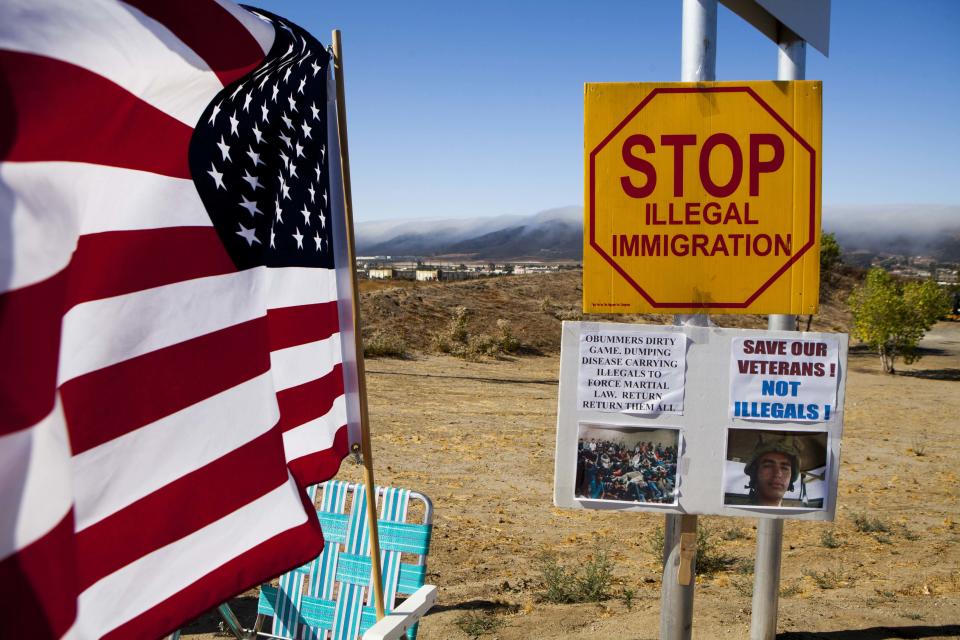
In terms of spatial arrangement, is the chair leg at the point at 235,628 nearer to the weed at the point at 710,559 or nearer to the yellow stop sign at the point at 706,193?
the yellow stop sign at the point at 706,193

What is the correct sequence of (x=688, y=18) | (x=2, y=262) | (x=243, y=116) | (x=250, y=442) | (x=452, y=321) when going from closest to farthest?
(x=2, y=262), (x=250, y=442), (x=243, y=116), (x=688, y=18), (x=452, y=321)

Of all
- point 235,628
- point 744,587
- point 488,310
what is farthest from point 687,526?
point 488,310

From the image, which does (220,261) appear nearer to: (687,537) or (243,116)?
(243,116)

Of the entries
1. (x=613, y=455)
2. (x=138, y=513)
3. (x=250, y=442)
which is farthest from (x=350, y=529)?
(x=138, y=513)

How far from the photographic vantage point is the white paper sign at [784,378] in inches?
117

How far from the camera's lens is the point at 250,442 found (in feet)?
7.48

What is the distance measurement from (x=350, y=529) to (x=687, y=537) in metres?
1.69

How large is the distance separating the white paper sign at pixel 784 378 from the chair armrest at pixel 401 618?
1.39 metres

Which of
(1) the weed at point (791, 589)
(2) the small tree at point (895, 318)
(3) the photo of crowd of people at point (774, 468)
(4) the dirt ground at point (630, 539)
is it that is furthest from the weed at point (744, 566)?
(2) the small tree at point (895, 318)

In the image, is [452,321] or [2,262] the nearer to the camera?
[2,262]

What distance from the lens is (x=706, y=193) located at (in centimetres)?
292

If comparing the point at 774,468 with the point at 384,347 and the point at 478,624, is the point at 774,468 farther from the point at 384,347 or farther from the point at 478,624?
the point at 384,347

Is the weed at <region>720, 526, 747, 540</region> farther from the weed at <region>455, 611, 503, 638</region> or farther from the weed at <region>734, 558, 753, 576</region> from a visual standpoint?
the weed at <region>455, 611, 503, 638</region>

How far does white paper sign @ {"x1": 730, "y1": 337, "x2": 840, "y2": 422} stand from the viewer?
297 centimetres
